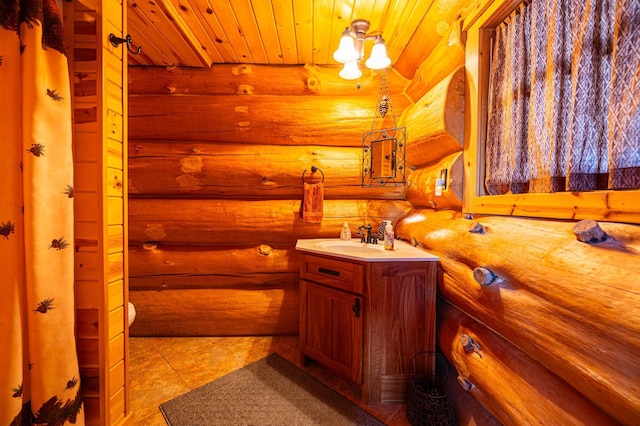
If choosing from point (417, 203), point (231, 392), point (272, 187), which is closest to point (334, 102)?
point (272, 187)

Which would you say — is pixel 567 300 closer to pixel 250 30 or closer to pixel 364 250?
pixel 364 250

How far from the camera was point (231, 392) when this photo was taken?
63.5 inches

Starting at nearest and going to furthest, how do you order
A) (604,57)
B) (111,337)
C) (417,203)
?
(604,57) → (111,337) → (417,203)

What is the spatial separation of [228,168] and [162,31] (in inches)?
A: 43.1

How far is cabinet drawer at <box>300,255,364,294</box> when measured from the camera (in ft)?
4.99

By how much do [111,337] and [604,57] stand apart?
7.57 ft

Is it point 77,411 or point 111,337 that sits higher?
point 111,337

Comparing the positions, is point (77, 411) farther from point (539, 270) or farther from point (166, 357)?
point (539, 270)

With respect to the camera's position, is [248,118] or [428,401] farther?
[248,118]

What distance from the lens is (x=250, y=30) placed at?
1.90 m

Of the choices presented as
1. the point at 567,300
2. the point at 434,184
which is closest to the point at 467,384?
the point at 567,300

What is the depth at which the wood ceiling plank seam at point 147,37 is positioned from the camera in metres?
1.73

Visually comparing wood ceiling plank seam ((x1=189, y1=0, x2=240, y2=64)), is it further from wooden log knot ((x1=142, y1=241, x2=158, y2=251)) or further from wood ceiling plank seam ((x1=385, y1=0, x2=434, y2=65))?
wooden log knot ((x1=142, y1=241, x2=158, y2=251))

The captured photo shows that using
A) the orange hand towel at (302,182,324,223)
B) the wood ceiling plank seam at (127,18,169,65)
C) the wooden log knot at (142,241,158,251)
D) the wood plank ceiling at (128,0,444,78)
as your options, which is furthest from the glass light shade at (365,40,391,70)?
the wooden log knot at (142,241,158,251)
